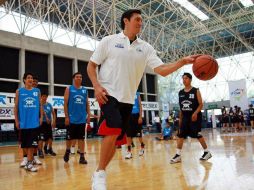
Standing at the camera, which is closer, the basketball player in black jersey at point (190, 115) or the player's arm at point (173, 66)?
the player's arm at point (173, 66)

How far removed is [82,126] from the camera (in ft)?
17.2

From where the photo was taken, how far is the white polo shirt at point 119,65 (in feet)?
8.70

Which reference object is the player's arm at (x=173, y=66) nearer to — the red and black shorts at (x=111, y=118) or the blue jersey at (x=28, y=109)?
the red and black shorts at (x=111, y=118)

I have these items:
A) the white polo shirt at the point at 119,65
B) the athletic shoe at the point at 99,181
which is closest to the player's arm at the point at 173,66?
the white polo shirt at the point at 119,65

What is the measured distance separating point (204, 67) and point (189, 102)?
2.35 metres

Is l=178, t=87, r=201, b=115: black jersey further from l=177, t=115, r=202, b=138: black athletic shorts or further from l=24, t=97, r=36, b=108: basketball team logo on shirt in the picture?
l=24, t=97, r=36, b=108: basketball team logo on shirt

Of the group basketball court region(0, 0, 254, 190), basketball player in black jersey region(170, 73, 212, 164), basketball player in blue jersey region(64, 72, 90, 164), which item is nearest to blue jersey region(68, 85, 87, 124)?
basketball player in blue jersey region(64, 72, 90, 164)

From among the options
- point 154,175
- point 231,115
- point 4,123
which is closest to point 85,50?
point 4,123

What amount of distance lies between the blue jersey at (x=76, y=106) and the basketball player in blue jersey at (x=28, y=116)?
1.95 feet

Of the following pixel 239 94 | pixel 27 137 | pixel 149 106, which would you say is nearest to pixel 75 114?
pixel 27 137

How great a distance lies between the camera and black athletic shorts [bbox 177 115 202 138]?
16.5ft

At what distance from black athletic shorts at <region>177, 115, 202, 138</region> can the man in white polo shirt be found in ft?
8.00

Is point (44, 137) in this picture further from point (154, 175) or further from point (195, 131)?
point (154, 175)

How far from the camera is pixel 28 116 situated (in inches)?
184
